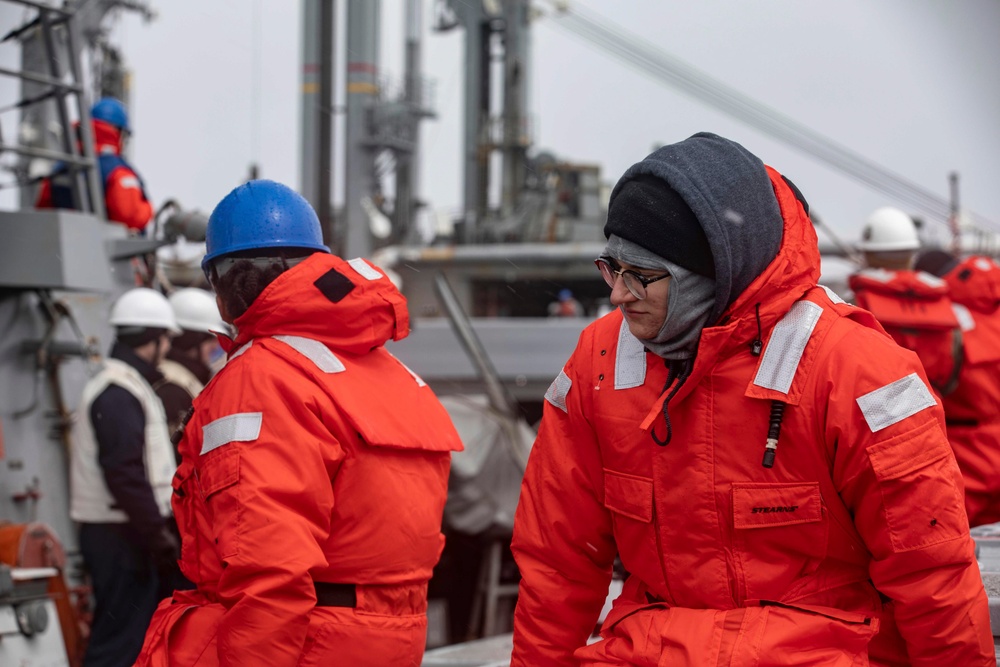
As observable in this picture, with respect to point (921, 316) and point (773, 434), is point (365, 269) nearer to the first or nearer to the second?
point (773, 434)

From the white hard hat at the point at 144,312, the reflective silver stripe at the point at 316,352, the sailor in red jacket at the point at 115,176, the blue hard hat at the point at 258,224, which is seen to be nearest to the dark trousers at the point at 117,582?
the white hard hat at the point at 144,312

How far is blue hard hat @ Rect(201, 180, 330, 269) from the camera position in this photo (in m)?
2.77

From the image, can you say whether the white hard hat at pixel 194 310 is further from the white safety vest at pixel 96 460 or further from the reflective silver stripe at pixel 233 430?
the reflective silver stripe at pixel 233 430

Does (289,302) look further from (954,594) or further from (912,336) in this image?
(912,336)

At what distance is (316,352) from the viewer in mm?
2600

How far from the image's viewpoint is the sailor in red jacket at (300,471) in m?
2.33

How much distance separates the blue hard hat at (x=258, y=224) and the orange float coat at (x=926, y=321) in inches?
96.7

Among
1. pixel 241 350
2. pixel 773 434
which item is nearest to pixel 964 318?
pixel 773 434

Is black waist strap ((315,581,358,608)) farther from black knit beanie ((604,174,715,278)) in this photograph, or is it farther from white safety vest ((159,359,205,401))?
white safety vest ((159,359,205,401))

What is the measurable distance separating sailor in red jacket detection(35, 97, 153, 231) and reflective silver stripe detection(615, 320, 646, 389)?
6224mm

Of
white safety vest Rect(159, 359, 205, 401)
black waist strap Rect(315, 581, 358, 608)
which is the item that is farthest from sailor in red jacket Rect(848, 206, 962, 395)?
white safety vest Rect(159, 359, 205, 401)

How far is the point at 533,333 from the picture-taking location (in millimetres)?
17062

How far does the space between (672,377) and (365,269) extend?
36.7 inches

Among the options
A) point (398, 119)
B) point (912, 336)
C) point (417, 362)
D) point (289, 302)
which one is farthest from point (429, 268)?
point (289, 302)
